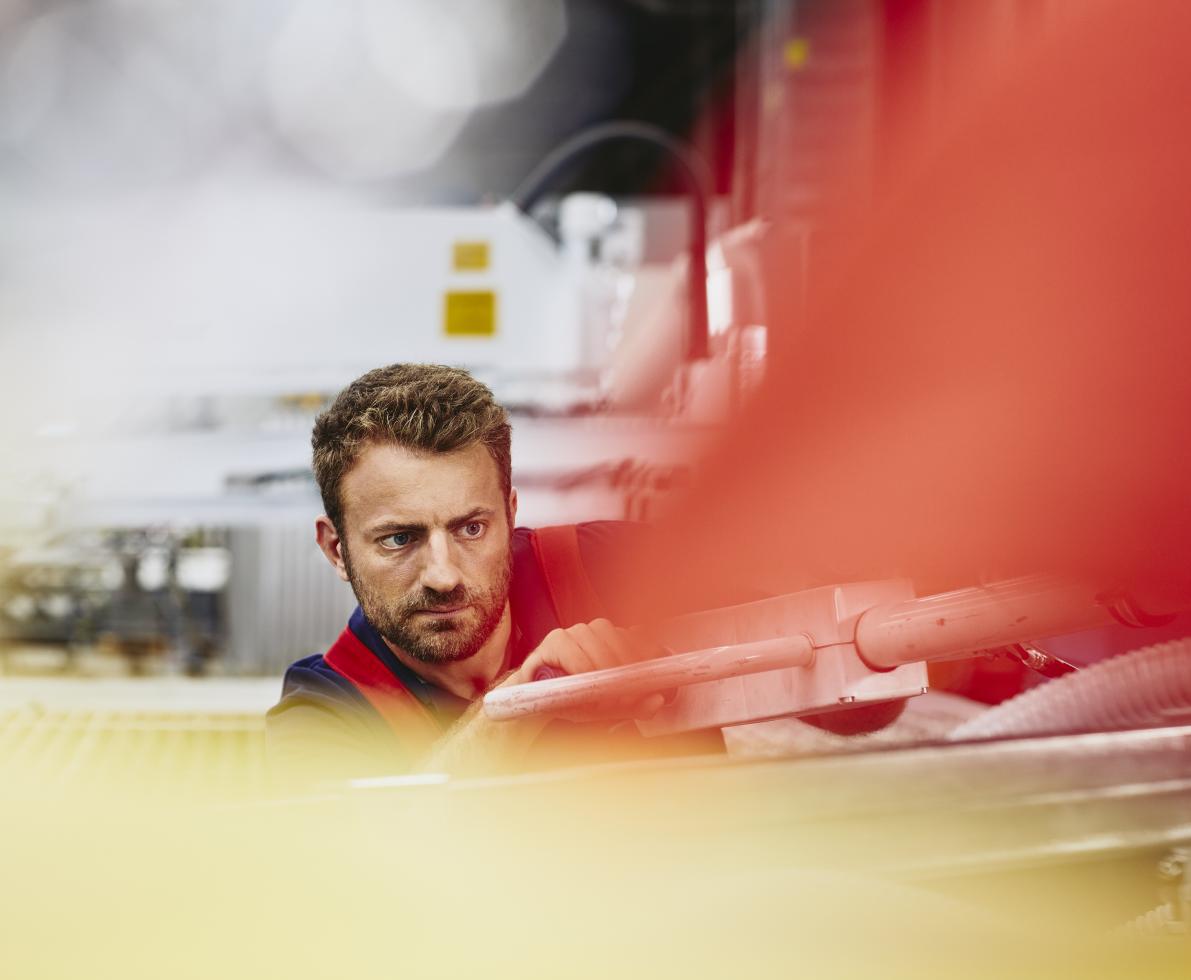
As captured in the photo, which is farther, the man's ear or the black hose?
the black hose

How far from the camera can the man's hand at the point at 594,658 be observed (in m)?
0.70

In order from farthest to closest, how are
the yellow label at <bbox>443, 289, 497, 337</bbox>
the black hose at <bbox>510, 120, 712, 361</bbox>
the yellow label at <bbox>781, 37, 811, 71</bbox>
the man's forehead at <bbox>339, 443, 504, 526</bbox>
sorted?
the yellow label at <bbox>781, 37, 811, 71</bbox>, the black hose at <bbox>510, 120, 712, 361</bbox>, the yellow label at <bbox>443, 289, 497, 337</bbox>, the man's forehead at <bbox>339, 443, 504, 526</bbox>

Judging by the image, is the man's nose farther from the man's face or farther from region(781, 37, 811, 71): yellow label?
region(781, 37, 811, 71): yellow label

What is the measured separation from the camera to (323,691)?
2.32 ft

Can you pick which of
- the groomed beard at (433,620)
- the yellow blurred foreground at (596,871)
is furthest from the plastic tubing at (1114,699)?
the groomed beard at (433,620)

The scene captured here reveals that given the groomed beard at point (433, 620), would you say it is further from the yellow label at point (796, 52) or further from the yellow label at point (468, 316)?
the yellow label at point (796, 52)

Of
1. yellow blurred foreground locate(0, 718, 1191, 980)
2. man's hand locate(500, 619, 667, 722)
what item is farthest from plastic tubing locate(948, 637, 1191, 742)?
man's hand locate(500, 619, 667, 722)

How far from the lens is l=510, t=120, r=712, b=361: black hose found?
90cm

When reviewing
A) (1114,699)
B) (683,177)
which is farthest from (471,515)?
(683,177)

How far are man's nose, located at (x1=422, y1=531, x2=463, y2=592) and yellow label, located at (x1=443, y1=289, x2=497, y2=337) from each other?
0.20 m

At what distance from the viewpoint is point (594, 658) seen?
0.71m

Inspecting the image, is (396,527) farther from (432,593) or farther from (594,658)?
(594,658)

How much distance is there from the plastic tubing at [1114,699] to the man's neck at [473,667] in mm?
461

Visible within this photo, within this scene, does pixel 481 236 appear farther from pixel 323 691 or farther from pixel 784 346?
pixel 323 691
